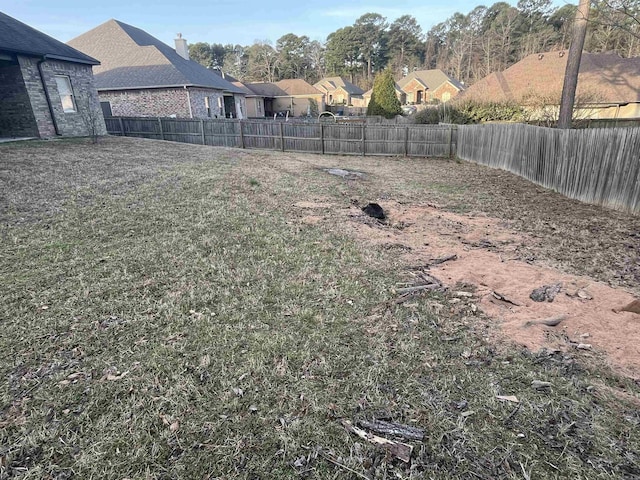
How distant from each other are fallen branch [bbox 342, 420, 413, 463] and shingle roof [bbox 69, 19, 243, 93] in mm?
22360

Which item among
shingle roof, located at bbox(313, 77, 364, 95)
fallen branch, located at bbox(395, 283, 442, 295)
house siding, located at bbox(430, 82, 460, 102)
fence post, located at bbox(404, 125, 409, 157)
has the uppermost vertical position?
shingle roof, located at bbox(313, 77, 364, 95)

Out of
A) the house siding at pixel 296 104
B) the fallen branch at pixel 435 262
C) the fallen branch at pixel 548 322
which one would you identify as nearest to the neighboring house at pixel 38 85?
the fallen branch at pixel 435 262

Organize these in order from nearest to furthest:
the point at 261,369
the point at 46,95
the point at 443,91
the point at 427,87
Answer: the point at 261,369 < the point at 46,95 < the point at 443,91 < the point at 427,87

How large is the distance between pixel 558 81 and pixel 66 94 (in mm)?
24785

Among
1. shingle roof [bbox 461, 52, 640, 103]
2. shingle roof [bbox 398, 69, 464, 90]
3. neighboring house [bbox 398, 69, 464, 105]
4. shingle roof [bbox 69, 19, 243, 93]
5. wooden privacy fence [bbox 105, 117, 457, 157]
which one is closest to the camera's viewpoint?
wooden privacy fence [bbox 105, 117, 457, 157]

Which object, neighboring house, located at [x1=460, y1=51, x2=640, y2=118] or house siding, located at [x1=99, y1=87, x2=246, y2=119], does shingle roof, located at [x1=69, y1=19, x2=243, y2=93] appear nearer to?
house siding, located at [x1=99, y1=87, x2=246, y2=119]

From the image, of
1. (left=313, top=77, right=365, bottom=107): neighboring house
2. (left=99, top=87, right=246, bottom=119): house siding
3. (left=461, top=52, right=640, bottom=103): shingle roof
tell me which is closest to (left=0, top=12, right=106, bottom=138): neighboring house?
(left=99, top=87, right=246, bottom=119): house siding

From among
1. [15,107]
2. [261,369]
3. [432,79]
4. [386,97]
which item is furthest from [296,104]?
[261,369]

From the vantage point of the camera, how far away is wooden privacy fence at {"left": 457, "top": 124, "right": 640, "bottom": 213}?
20.2 ft

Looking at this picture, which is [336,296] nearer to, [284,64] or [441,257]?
[441,257]

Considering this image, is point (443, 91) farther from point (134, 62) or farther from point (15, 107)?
point (15, 107)

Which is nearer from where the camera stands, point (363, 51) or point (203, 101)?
point (203, 101)

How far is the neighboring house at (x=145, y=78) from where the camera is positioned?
20734 mm

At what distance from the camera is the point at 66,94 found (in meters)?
13.4
